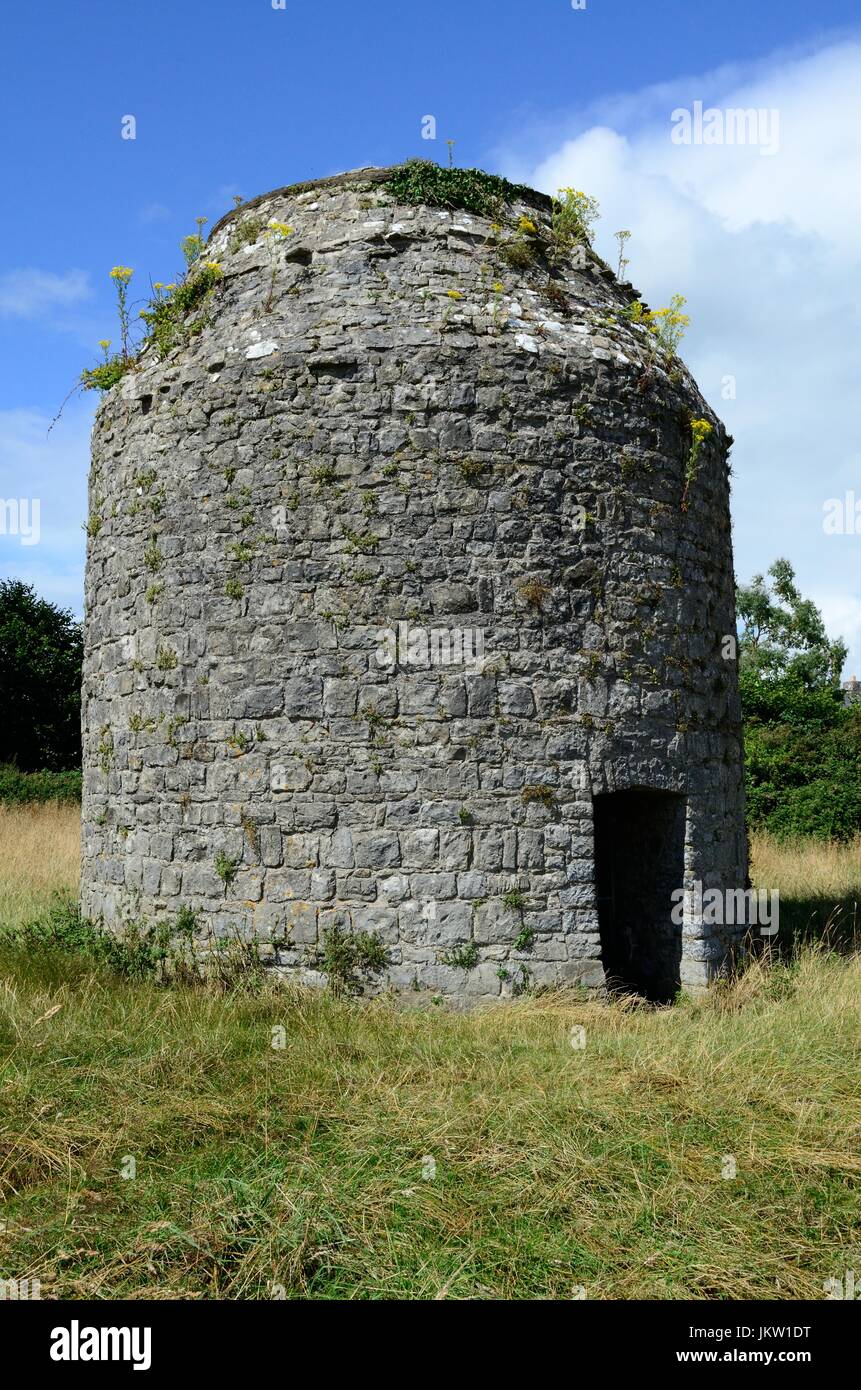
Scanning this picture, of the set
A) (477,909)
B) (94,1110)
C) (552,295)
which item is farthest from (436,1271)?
(552,295)

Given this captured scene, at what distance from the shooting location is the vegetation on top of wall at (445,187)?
7.83 meters

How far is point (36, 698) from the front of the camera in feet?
83.4

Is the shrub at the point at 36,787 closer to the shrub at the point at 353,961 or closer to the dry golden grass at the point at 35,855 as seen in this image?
the dry golden grass at the point at 35,855

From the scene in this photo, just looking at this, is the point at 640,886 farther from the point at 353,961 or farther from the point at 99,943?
the point at 99,943

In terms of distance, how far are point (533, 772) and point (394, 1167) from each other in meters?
3.10

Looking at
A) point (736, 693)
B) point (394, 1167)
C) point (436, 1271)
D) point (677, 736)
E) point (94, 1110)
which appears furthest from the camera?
point (736, 693)

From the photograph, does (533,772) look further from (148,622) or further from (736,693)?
(148,622)

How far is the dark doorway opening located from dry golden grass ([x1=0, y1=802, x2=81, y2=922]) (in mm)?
5391

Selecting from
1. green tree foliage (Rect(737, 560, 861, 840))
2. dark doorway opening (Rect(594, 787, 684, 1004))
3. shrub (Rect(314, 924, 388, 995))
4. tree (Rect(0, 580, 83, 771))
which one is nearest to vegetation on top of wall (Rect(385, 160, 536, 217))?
dark doorway opening (Rect(594, 787, 684, 1004))

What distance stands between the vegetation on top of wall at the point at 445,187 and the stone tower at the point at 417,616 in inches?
2.9

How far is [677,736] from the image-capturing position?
7617mm

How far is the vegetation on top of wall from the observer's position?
25.7ft

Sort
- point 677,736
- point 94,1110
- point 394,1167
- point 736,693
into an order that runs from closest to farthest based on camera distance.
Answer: point 394,1167 → point 94,1110 → point 677,736 → point 736,693

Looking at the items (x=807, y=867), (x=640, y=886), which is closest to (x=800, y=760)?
(x=807, y=867)
